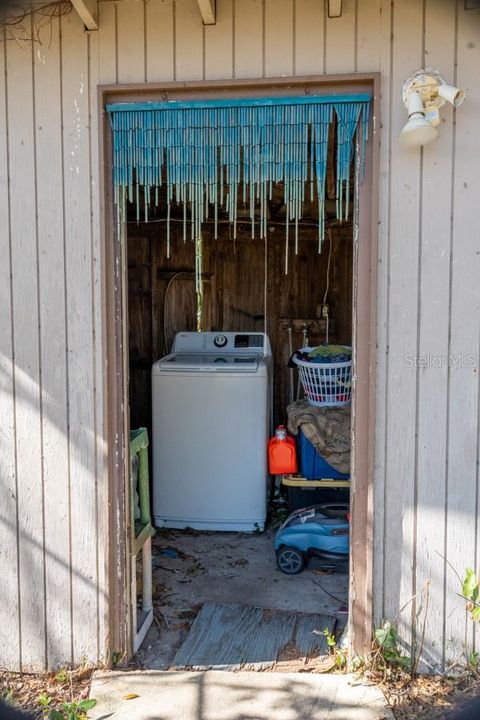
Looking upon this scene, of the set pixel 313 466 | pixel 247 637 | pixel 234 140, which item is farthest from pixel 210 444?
pixel 234 140

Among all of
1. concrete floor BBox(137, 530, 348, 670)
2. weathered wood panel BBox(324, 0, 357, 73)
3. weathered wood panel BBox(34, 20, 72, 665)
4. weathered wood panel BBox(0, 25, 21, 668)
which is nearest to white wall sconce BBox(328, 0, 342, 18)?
weathered wood panel BBox(324, 0, 357, 73)

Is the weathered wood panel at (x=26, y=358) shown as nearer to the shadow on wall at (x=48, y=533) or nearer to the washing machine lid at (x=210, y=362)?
the shadow on wall at (x=48, y=533)

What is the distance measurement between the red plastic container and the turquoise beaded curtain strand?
78.4 inches

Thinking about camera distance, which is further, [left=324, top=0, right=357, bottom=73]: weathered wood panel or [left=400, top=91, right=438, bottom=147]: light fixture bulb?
[left=324, top=0, right=357, bottom=73]: weathered wood panel

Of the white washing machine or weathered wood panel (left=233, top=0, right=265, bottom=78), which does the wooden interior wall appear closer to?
the white washing machine

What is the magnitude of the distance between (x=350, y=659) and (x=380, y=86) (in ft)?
7.32

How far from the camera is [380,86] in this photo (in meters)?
2.38

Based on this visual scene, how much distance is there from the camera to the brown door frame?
7.96 ft

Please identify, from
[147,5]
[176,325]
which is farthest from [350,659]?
[176,325]

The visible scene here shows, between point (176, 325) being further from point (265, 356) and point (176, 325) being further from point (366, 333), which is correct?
point (366, 333)

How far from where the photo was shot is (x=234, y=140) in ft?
8.05

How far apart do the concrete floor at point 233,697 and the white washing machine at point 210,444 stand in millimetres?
1675

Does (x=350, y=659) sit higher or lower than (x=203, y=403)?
lower

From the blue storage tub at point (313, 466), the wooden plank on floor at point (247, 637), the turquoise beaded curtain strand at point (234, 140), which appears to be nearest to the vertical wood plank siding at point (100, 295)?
the turquoise beaded curtain strand at point (234, 140)
